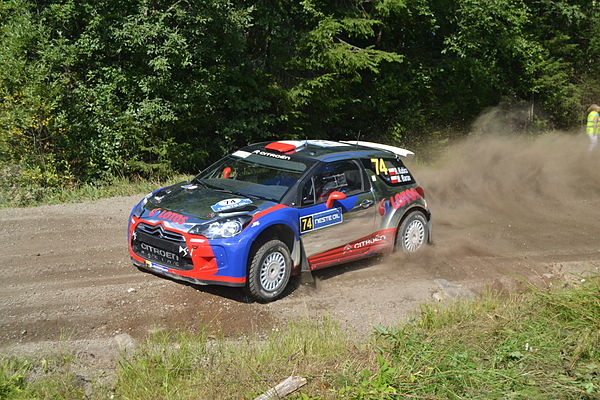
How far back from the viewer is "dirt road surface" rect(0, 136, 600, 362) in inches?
278

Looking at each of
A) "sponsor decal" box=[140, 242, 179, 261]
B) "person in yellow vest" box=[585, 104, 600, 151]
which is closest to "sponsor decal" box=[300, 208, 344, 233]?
"sponsor decal" box=[140, 242, 179, 261]

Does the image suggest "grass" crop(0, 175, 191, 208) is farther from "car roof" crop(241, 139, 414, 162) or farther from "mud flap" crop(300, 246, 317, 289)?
"mud flap" crop(300, 246, 317, 289)

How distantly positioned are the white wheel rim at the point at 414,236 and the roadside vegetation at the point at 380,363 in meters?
2.75

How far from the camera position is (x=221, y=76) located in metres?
15.5

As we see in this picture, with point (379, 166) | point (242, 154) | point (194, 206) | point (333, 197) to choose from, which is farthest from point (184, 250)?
point (379, 166)

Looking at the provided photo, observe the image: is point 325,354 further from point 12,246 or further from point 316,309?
point 12,246

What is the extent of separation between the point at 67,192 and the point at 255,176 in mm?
6257

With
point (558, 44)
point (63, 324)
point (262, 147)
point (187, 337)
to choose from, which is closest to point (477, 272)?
point (262, 147)

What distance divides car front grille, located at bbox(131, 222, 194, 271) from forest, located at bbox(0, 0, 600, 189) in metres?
6.55

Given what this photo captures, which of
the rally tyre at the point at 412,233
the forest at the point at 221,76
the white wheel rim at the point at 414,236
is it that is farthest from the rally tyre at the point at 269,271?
the forest at the point at 221,76

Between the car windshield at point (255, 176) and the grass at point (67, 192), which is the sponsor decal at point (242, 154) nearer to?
the car windshield at point (255, 176)

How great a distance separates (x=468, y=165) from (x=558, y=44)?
39.6 ft

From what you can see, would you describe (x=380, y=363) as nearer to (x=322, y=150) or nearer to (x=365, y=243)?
(x=365, y=243)

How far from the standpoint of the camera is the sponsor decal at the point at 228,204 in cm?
766
